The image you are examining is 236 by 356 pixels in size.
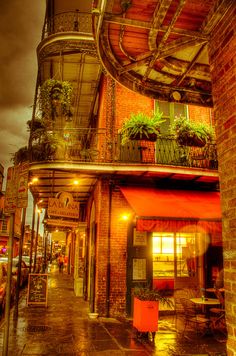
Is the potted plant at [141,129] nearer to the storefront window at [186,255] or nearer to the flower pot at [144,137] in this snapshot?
the flower pot at [144,137]

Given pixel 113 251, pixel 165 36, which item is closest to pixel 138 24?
pixel 165 36

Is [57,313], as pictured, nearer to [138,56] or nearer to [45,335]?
[45,335]

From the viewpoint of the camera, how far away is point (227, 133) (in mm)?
2896

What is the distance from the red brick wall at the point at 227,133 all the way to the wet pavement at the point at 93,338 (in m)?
4.31

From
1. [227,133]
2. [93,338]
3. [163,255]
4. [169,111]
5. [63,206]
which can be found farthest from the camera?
[169,111]

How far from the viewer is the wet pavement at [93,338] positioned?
682 cm

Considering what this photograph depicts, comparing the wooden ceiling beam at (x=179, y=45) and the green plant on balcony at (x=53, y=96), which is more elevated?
the green plant on balcony at (x=53, y=96)

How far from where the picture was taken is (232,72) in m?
2.89

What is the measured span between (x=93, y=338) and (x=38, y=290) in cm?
447

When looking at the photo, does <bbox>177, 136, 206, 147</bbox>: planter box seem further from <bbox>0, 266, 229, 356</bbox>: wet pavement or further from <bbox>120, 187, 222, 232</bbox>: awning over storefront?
<bbox>0, 266, 229, 356</bbox>: wet pavement

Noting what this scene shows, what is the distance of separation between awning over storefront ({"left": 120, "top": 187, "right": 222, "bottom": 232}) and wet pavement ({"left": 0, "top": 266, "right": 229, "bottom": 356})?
2726mm

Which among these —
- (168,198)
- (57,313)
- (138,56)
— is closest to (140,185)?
(168,198)

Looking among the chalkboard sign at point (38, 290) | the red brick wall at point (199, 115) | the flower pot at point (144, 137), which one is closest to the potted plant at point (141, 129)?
the flower pot at point (144, 137)

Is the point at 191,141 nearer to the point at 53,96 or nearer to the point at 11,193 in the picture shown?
the point at 53,96
